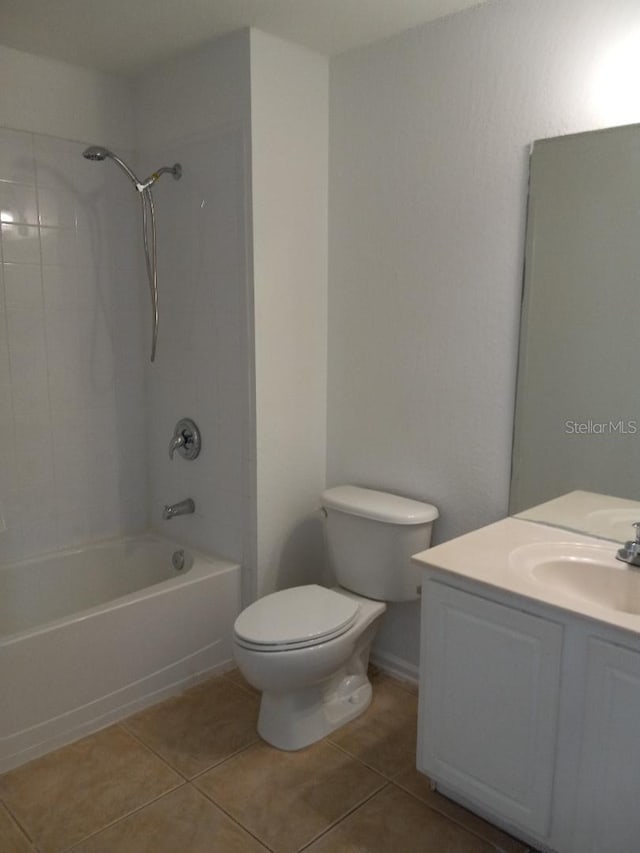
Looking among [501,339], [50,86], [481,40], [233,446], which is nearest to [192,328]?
[233,446]

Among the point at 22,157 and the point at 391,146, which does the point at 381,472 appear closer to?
the point at 391,146

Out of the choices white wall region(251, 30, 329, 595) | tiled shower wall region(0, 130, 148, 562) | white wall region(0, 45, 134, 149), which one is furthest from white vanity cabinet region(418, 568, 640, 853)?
white wall region(0, 45, 134, 149)

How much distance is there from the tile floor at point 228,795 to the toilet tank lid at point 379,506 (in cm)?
70

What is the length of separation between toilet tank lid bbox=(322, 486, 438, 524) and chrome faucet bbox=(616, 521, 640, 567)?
2.16ft

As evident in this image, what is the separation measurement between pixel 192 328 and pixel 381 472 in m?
0.95

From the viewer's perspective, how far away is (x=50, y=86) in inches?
100

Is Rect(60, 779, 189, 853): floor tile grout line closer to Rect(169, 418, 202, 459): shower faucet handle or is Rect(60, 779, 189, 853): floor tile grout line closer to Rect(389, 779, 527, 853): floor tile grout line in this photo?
Rect(389, 779, 527, 853): floor tile grout line

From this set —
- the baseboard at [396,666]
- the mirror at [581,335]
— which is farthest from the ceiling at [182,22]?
the baseboard at [396,666]

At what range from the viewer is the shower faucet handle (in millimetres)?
2756

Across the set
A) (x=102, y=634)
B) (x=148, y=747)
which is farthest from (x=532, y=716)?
(x=102, y=634)

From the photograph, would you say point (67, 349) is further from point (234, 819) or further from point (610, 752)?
point (610, 752)

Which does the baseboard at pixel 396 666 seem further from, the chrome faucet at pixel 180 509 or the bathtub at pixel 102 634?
the chrome faucet at pixel 180 509

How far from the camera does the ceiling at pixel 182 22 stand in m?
2.07

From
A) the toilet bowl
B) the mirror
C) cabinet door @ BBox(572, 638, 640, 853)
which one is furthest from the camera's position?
the toilet bowl
